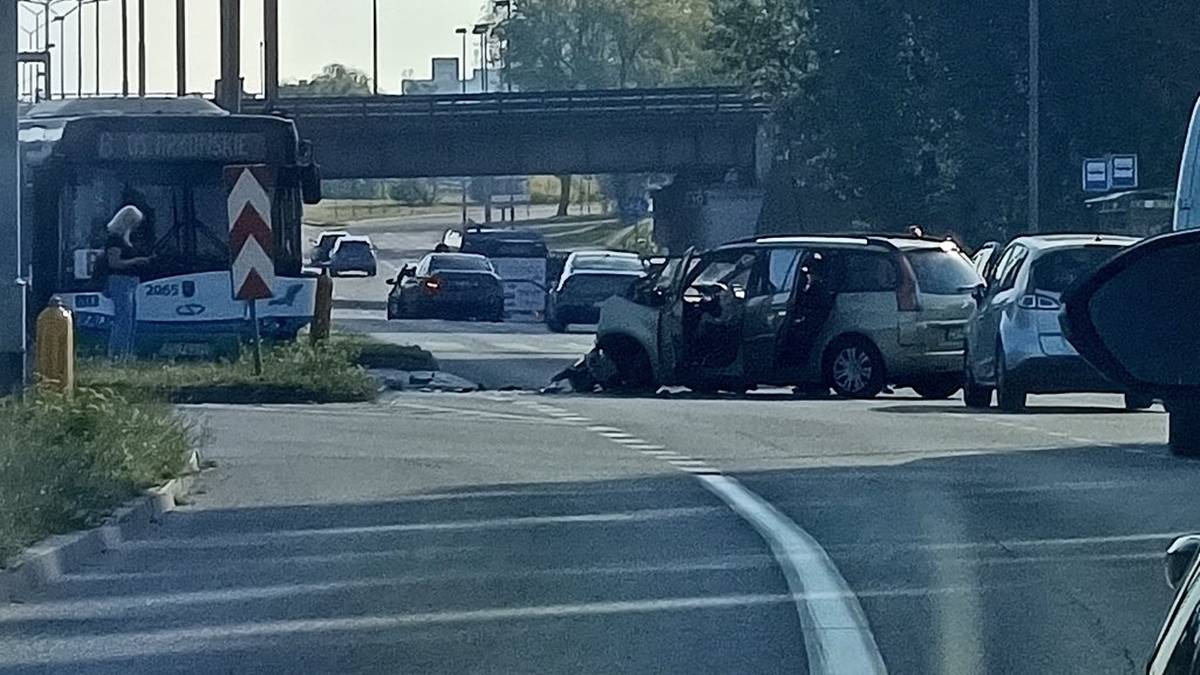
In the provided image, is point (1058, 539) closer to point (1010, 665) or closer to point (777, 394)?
point (1010, 665)

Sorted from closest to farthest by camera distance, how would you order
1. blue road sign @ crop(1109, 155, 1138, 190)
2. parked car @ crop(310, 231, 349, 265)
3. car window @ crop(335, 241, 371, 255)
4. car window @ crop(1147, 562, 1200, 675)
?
car window @ crop(1147, 562, 1200, 675) → blue road sign @ crop(1109, 155, 1138, 190) → car window @ crop(335, 241, 371, 255) → parked car @ crop(310, 231, 349, 265)

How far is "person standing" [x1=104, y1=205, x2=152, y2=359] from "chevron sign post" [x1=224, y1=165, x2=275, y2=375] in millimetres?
4006

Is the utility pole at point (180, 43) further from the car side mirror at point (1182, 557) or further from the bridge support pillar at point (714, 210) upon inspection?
the car side mirror at point (1182, 557)

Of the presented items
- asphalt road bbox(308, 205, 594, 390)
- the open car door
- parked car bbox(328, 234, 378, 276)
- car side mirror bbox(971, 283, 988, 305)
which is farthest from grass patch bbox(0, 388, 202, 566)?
parked car bbox(328, 234, 378, 276)

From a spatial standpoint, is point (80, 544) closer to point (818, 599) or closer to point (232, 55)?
point (818, 599)

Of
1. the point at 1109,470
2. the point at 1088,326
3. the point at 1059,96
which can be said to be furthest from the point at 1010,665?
the point at 1059,96

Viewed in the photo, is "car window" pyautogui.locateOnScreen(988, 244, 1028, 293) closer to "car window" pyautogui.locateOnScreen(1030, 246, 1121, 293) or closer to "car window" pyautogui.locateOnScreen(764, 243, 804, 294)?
"car window" pyautogui.locateOnScreen(1030, 246, 1121, 293)

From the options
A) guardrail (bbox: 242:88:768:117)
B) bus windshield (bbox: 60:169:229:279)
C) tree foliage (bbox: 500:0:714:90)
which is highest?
tree foliage (bbox: 500:0:714:90)

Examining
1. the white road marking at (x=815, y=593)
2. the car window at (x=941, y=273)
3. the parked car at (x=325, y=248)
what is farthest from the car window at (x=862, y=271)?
the parked car at (x=325, y=248)

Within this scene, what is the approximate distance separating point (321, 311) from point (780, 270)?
23.5ft

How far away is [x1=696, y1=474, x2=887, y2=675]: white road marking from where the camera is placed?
8305mm

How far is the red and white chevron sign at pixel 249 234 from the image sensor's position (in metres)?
22.3

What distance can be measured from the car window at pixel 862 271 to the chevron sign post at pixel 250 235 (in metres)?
5.77

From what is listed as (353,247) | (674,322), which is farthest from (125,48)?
(674,322)
